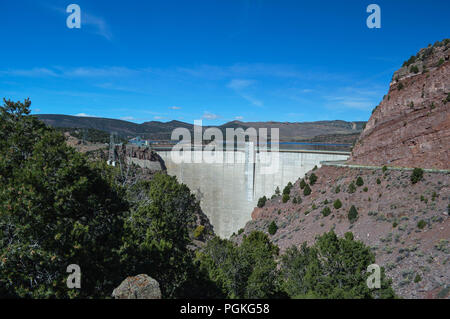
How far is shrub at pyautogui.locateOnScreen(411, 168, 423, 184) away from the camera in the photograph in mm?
25197

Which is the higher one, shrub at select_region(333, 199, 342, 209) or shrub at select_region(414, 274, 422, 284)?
shrub at select_region(333, 199, 342, 209)

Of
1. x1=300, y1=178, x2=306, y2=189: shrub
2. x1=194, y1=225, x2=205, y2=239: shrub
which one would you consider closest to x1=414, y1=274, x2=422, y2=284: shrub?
x1=300, y1=178, x2=306, y2=189: shrub

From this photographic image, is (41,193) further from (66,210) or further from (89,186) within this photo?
(89,186)

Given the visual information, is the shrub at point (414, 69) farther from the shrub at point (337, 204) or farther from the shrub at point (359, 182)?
the shrub at point (337, 204)

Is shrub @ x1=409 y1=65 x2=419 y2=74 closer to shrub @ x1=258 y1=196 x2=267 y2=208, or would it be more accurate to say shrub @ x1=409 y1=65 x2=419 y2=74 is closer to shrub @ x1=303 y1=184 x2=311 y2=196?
shrub @ x1=303 y1=184 x2=311 y2=196

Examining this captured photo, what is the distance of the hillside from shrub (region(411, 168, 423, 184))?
0.28 ft

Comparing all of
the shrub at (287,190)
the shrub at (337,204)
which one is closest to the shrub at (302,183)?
the shrub at (287,190)

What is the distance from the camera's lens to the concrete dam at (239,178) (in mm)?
40719

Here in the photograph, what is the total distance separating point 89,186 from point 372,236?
21.6m

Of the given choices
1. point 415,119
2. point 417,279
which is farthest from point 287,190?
point 417,279

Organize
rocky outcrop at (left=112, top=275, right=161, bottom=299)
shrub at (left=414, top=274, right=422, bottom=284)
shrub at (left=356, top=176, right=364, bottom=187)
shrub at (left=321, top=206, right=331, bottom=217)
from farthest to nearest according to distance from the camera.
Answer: shrub at (left=356, top=176, right=364, bottom=187)
shrub at (left=321, top=206, right=331, bottom=217)
shrub at (left=414, top=274, right=422, bottom=284)
rocky outcrop at (left=112, top=275, right=161, bottom=299)
